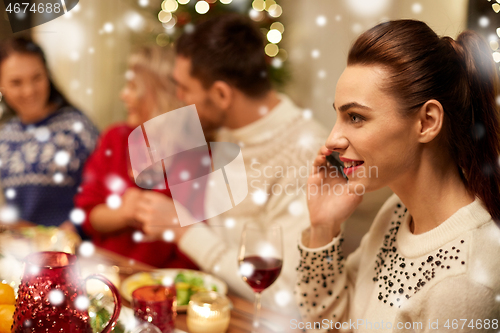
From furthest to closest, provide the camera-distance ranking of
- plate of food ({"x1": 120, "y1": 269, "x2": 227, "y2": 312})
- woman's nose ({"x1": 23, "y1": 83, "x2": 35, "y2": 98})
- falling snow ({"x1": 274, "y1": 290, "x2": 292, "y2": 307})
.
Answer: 1. woman's nose ({"x1": 23, "y1": 83, "x2": 35, "y2": 98})
2. falling snow ({"x1": 274, "y1": 290, "x2": 292, "y2": 307})
3. plate of food ({"x1": 120, "y1": 269, "x2": 227, "y2": 312})

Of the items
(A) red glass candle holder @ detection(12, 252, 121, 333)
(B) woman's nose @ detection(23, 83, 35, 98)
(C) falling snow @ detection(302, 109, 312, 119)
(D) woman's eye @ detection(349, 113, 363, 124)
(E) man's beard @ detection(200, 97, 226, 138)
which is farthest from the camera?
(B) woman's nose @ detection(23, 83, 35, 98)

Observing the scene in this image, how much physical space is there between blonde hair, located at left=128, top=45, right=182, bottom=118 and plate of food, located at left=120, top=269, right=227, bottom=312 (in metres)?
0.80

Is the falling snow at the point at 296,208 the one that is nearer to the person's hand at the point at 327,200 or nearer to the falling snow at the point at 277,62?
the person's hand at the point at 327,200

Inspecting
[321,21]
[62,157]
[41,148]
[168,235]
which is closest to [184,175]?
[168,235]

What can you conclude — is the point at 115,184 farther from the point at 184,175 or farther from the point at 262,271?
the point at 262,271

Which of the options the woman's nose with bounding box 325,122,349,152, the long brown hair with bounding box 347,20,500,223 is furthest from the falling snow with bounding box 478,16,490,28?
the woman's nose with bounding box 325,122,349,152

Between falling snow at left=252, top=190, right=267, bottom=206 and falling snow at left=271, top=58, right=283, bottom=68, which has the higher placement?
falling snow at left=271, top=58, right=283, bottom=68

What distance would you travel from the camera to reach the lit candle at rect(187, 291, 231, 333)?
30.4 inches

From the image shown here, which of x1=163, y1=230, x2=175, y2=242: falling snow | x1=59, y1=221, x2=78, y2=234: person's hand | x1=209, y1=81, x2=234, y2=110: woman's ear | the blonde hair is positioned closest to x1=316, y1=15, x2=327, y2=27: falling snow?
x1=209, y1=81, x2=234, y2=110: woman's ear

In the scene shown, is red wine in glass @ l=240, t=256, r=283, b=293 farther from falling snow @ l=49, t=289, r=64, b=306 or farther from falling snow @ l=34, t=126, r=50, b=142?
falling snow @ l=34, t=126, r=50, b=142

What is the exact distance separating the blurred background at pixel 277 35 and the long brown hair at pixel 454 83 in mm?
76

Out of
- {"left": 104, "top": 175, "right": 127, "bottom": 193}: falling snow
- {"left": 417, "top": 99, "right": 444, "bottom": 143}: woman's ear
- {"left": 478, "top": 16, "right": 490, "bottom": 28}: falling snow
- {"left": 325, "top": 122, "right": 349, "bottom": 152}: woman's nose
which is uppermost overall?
{"left": 478, "top": 16, "right": 490, "bottom": 28}: falling snow

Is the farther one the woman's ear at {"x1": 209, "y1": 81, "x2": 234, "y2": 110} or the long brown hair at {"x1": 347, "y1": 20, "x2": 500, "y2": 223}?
the woman's ear at {"x1": 209, "y1": 81, "x2": 234, "y2": 110}

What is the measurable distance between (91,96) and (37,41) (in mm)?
401
